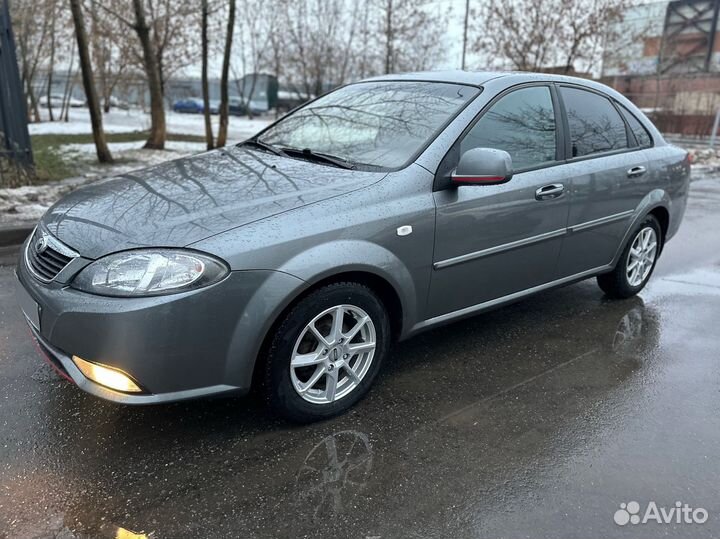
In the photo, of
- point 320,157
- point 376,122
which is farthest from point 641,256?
point 320,157

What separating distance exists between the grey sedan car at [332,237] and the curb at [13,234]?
3201 mm

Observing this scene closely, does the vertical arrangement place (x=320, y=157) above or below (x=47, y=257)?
above

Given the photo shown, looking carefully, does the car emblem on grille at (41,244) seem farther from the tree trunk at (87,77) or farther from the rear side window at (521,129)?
the tree trunk at (87,77)

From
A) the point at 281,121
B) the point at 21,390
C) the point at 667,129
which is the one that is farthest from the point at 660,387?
the point at 667,129

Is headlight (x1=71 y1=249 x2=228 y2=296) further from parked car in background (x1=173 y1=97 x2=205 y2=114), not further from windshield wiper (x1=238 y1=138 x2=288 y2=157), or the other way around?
parked car in background (x1=173 y1=97 x2=205 y2=114)

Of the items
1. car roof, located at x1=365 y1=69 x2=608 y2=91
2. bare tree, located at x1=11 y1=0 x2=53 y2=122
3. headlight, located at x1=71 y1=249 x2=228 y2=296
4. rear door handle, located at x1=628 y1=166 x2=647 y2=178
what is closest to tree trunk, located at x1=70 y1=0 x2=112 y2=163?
bare tree, located at x1=11 y1=0 x2=53 y2=122

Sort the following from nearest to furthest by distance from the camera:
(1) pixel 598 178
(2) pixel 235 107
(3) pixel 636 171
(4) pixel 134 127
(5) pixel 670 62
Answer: (1) pixel 598 178 → (3) pixel 636 171 → (4) pixel 134 127 → (5) pixel 670 62 → (2) pixel 235 107

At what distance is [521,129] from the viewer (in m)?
3.54

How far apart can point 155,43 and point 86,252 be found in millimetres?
16357

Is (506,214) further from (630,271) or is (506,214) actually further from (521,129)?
(630,271)

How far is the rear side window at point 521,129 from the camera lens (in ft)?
10.8

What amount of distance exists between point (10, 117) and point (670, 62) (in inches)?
1483

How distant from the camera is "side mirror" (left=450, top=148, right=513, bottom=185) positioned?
2.91 metres

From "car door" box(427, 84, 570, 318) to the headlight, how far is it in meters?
1.24
